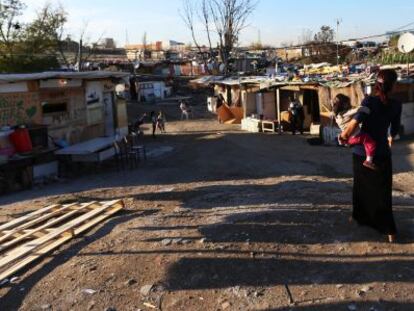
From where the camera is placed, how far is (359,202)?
551 cm

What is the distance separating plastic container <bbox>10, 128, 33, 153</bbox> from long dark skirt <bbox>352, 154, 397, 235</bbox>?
10971mm

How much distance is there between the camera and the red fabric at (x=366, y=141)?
16.7 feet

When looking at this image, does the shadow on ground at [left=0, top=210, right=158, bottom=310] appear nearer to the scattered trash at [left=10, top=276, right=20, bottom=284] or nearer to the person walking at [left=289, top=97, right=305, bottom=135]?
the scattered trash at [left=10, top=276, right=20, bottom=284]

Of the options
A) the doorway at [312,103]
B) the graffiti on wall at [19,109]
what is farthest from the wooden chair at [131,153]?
the doorway at [312,103]

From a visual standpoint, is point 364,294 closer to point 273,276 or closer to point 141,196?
point 273,276

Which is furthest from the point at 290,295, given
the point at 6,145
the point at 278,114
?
the point at 278,114

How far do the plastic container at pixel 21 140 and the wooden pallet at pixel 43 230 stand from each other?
6.77 metres

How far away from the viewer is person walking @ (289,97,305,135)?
22.8 metres

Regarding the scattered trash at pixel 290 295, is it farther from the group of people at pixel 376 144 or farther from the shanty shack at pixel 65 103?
the shanty shack at pixel 65 103

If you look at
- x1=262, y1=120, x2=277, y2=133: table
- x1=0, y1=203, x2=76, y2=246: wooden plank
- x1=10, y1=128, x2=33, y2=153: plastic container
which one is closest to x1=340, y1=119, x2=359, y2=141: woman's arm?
x1=0, y1=203, x2=76, y2=246: wooden plank

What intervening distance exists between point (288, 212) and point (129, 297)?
2441mm

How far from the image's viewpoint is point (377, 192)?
523cm

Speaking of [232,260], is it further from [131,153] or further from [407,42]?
[407,42]

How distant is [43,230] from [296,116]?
56.4 ft
